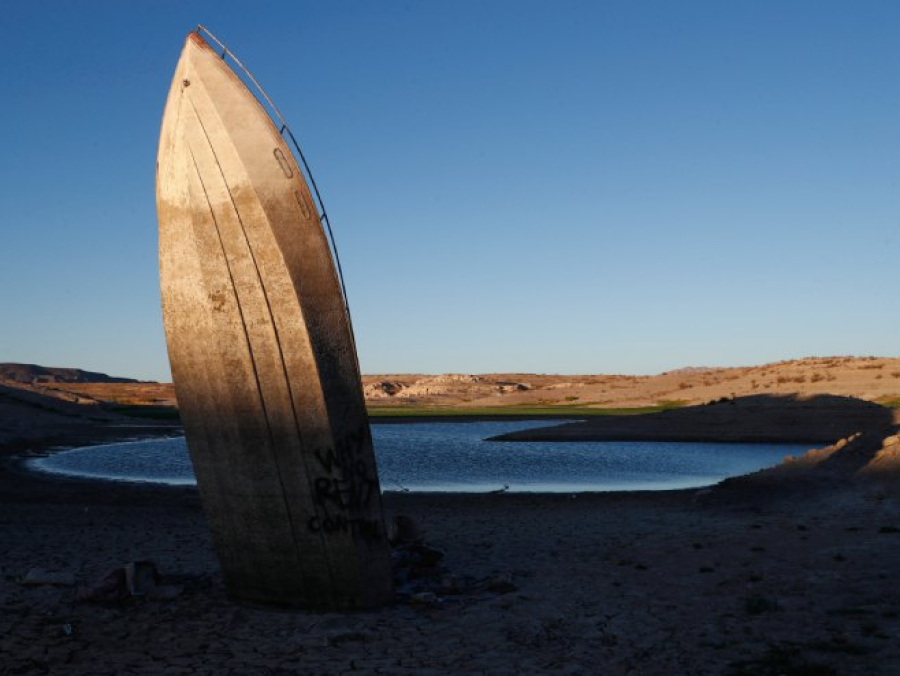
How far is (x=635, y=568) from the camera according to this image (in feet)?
45.5

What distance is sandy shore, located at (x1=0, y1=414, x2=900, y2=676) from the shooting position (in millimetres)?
9242

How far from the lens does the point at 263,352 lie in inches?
437

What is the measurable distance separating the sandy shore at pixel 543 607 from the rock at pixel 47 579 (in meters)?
0.16

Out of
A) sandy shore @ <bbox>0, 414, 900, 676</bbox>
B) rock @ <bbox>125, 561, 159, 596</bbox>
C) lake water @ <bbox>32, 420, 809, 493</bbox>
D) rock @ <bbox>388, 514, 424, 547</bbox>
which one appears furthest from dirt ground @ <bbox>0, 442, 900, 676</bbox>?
lake water @ <bbox>32, 420, 809, 493</bbox>

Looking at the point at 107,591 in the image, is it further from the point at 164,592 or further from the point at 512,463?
the point at 512,463

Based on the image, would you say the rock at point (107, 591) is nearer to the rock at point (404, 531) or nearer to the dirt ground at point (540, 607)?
the dirt ground at point (540, 607)

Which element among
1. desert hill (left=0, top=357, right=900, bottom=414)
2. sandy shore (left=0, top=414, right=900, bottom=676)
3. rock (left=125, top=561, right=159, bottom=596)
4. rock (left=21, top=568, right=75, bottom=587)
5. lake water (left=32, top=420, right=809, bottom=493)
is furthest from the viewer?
desert hill (left=0, top=357, right=900, bottom=414)

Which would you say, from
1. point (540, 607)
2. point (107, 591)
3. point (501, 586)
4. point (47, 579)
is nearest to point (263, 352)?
point (107, 591)

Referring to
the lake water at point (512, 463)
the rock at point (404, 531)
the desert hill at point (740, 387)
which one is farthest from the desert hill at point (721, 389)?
the rock at point (404, 531)

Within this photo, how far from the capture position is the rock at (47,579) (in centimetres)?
1264

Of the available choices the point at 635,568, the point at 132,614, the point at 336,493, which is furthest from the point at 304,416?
the point at 635,568

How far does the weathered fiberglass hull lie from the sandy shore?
2.84 ft

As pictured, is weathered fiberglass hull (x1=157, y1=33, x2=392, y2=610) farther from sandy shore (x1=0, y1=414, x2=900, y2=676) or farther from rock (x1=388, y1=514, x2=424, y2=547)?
rock (x1=388, y1=514, x2=424, y2=547)

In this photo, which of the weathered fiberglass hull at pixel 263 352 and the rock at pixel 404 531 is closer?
the weathered fiberglass hull at pixel 263 352
